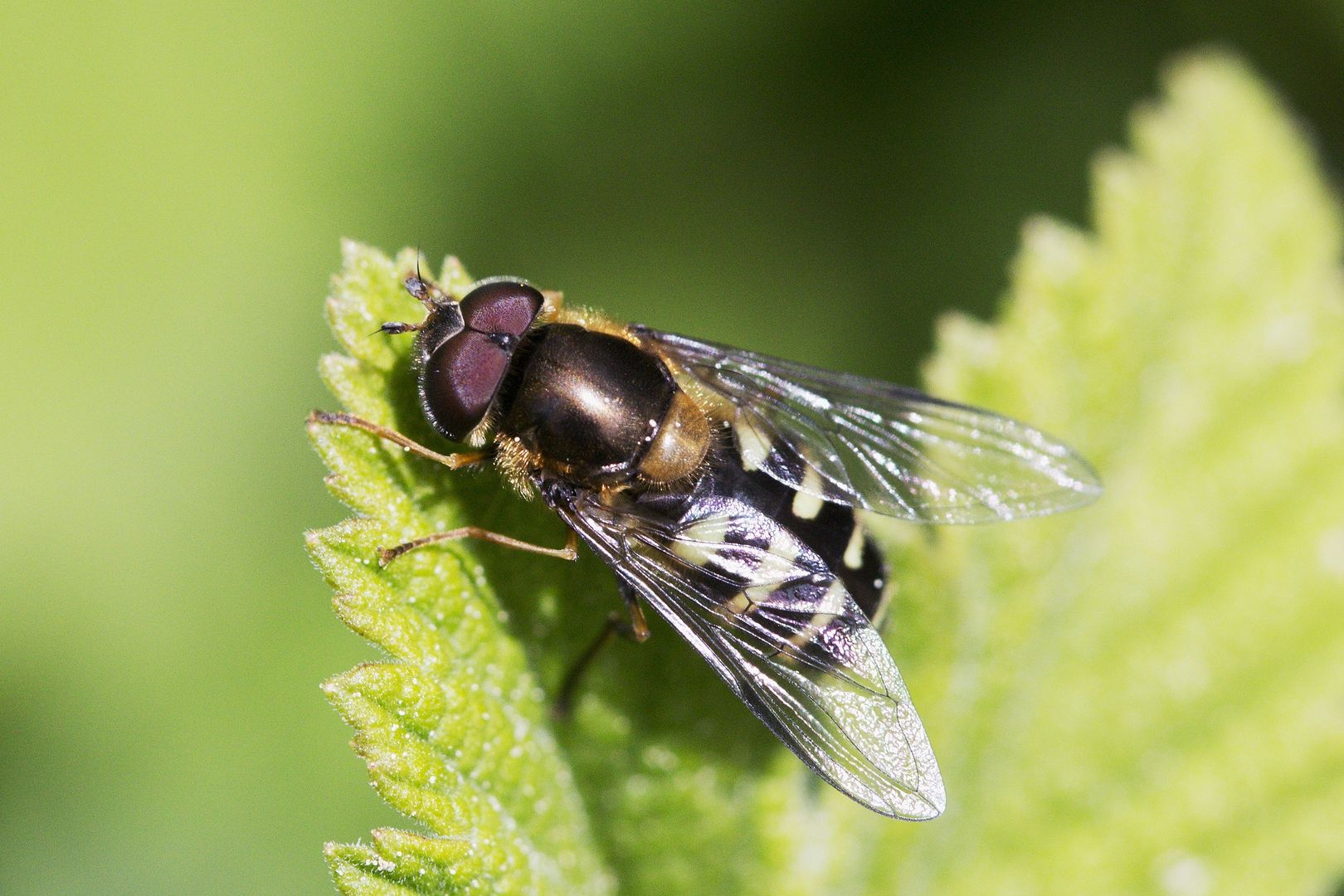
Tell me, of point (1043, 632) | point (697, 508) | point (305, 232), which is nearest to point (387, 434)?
point (697, 508)

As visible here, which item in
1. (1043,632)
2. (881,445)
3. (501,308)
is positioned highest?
(881,445)

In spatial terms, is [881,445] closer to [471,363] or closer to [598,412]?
[598,412]

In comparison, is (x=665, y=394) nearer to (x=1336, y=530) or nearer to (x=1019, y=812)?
(x=1019, y=812)

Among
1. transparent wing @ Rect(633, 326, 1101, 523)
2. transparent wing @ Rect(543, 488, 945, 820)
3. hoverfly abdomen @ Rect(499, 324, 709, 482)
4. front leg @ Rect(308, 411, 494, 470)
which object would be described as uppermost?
transparent wing @ Rect(633, 326, 1101, 523)

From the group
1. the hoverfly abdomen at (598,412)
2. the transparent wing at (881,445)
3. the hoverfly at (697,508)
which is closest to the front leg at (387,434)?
the hoverfly at (697,508)

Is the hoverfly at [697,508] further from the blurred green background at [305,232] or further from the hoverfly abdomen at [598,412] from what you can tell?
the blurred green background at [305,232]

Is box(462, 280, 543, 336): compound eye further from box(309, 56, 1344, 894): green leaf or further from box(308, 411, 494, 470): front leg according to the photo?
box(308, 411, 494, 470): front leg

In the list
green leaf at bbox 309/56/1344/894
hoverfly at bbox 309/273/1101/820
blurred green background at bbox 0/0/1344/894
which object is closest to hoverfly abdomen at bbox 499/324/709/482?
hoverfly at bbox 309/273/1101/820
